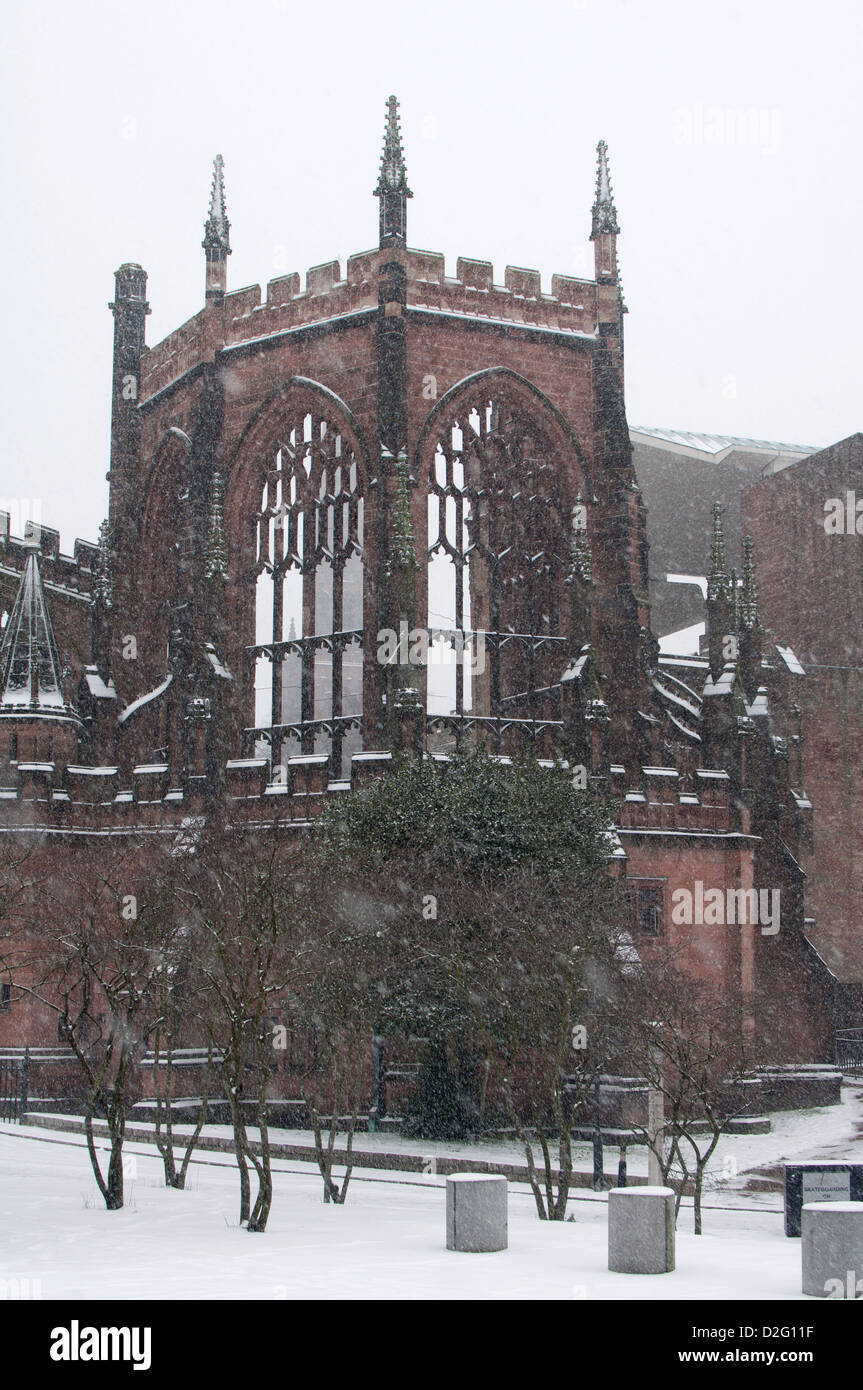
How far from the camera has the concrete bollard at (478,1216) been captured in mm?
11938

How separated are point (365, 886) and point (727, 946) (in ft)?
29.4

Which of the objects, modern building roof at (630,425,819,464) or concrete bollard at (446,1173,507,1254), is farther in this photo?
modern building roof at (630,425,819,464)

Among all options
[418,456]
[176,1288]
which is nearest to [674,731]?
[418,456]

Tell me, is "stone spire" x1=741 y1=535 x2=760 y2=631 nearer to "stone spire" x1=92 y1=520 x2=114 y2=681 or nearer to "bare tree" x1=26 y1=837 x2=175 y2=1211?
"bare tree" x1=26 y1=837 x2=175 y2=1211

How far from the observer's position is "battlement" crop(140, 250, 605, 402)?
30531 mm

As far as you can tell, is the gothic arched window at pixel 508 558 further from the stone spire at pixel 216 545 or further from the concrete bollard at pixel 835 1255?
the concrete bollard at pixel 835 1255

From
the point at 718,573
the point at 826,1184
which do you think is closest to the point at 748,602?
the point at 718,573

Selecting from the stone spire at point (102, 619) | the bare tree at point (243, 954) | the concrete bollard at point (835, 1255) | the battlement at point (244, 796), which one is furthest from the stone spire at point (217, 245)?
the concrete bollard at point (835, 1255)

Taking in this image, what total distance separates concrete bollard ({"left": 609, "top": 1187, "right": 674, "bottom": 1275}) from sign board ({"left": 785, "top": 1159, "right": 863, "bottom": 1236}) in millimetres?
3145

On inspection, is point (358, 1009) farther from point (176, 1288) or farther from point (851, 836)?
point (851, 836)

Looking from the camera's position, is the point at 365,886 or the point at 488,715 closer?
the point at 365,886

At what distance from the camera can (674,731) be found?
30.3 meters

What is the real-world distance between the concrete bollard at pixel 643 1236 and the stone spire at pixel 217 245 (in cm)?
2523

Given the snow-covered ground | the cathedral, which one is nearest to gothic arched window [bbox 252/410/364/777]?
the cathedral
